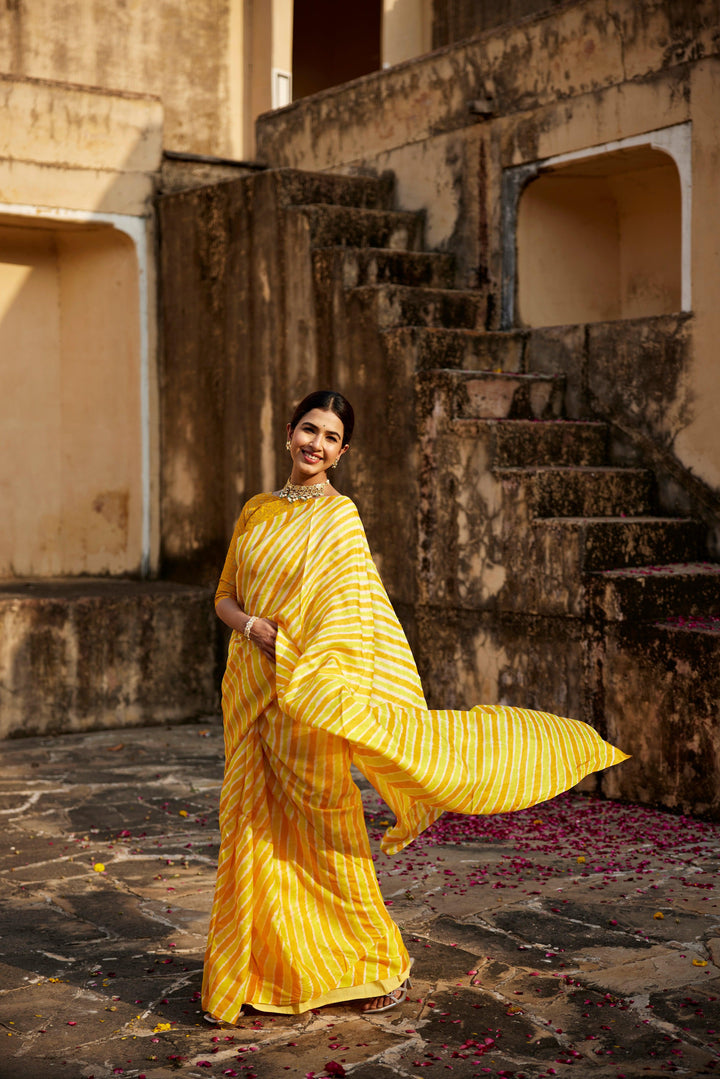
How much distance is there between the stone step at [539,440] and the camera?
741 cm

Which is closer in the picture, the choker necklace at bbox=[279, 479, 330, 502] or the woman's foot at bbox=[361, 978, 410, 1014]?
the woman's foot at bbox=[361, 978, 410, 1014]

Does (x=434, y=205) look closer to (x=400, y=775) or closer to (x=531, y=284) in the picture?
(x=531, y=284)

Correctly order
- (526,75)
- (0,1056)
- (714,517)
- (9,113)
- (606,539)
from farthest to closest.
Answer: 1. (9,113)
2. (526,75)
3. (714,517)
4. (606,539)
5. (0,1056)

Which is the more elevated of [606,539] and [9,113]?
[9,113]

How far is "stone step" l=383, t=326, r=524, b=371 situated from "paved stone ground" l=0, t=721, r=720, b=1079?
8.82 ft

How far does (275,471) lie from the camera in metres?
8.91

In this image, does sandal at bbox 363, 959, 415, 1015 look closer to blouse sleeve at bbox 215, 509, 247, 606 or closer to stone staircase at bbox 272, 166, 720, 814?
blouse sleeve at bbox 215, 509, 247, 606

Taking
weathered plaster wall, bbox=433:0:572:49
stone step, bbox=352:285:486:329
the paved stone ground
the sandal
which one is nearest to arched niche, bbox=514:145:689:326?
stone step, bbox=352:285:486:329

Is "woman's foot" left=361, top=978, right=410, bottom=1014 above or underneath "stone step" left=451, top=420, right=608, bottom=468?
underneath

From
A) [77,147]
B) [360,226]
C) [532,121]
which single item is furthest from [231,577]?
[77,147]

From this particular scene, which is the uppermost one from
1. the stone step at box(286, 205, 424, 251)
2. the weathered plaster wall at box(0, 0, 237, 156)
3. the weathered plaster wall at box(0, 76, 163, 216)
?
the weathered plaster wall at box(0, 0, 237, 156)

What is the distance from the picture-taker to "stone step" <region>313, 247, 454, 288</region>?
8367 millimetres

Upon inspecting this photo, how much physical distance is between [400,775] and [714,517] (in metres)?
4.10

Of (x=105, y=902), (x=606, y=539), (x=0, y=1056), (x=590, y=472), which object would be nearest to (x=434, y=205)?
(x=590, y=472)
